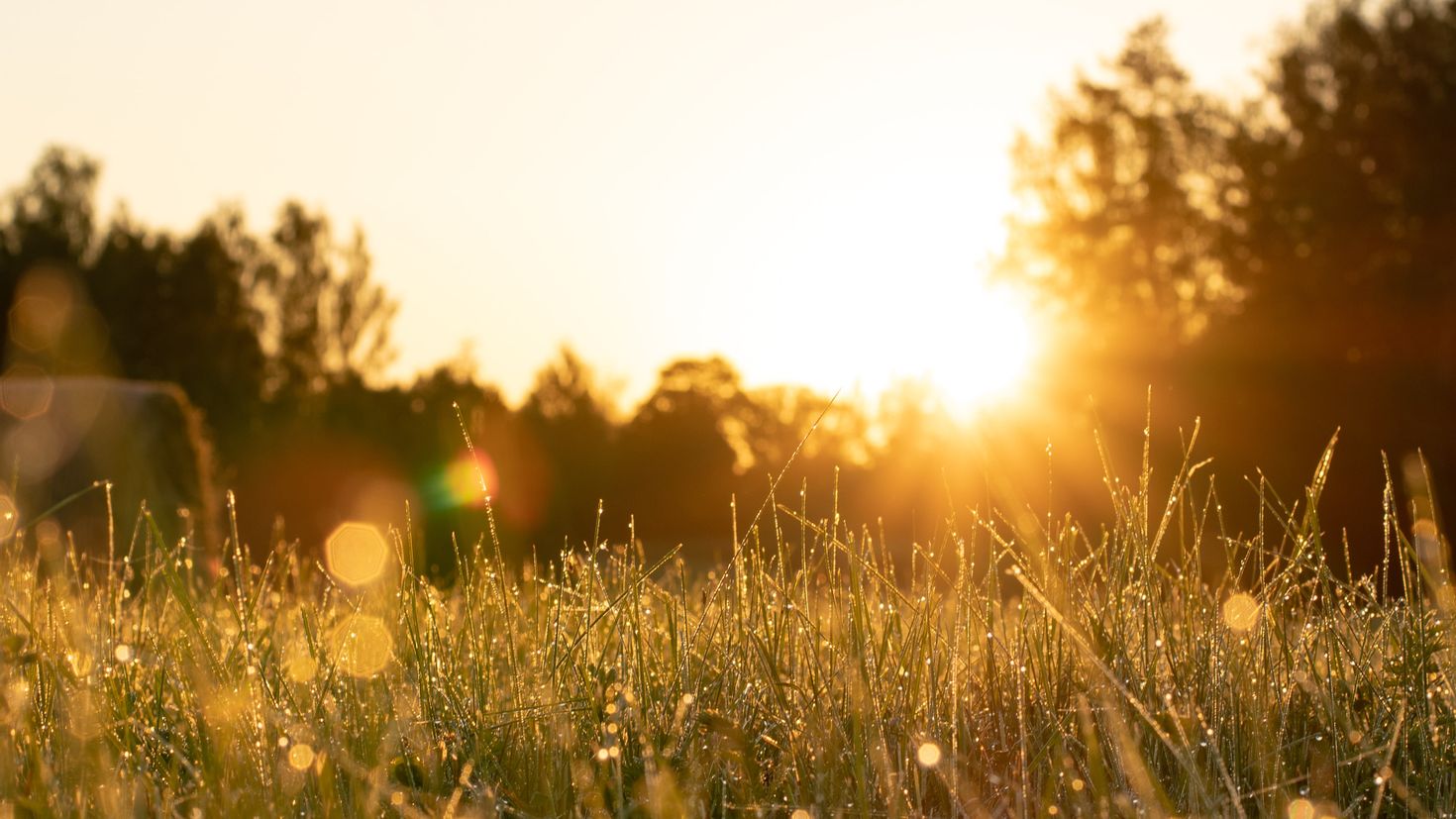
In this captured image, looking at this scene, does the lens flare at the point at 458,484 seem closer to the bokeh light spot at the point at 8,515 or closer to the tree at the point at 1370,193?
the tree at the point at 1370,193

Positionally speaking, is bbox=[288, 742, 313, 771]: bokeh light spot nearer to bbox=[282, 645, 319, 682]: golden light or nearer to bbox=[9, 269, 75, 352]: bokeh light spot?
bbox=[282, 645, 319, 682]: golden light

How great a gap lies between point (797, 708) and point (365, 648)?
39.8 inches

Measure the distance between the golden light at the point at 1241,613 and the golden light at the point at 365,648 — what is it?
1653mm

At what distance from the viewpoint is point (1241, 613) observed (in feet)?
8.62

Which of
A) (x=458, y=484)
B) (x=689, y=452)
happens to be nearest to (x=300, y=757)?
(x=689, y=452)

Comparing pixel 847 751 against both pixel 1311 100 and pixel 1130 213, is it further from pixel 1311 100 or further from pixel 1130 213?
pixel 1130 213

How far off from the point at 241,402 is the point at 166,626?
71.8ft

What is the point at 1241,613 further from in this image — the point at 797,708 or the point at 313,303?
the point at 313,303

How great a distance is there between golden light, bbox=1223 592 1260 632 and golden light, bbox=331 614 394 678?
5.42 feet

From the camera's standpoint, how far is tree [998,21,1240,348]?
27.6 meters

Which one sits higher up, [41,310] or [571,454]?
[41,310]

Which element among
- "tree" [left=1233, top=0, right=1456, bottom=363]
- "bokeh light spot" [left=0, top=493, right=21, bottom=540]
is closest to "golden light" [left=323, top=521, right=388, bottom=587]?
"bokeh light spot" [left=0, top=493, right=21, bottom=540]

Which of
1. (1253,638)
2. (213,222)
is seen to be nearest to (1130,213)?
(213,222)

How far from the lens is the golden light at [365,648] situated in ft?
8.93
